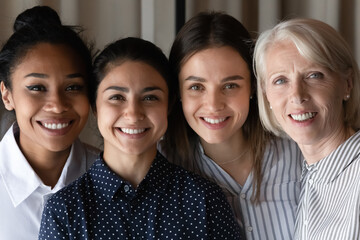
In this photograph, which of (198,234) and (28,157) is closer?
(198,234)

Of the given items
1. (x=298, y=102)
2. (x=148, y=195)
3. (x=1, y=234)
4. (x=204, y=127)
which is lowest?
(x=1, y=234)

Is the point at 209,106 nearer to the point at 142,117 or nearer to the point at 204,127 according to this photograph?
the point at 204,127

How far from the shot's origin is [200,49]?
1908 mm

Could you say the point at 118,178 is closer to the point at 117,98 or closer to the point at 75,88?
the point at 117,98

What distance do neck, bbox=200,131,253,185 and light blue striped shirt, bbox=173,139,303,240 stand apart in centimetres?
3

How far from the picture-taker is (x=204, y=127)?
192 cm

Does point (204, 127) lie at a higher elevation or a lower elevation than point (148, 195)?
higher

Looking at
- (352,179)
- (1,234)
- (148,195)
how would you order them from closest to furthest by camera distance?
(352,179)
(148,195)
(1,234)

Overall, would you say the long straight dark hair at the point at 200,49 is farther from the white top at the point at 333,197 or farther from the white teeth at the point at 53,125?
the white teeth at the point at 53,125

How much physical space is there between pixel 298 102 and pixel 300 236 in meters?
0.41

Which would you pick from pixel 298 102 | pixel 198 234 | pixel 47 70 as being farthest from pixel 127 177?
pixel 298 102

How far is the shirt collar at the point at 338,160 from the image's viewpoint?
1.72 metres

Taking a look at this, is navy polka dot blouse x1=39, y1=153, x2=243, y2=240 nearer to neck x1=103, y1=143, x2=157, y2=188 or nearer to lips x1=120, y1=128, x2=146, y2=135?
neck x1=103, y1=143, x2=157, y2=188

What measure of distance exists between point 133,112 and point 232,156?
475 millimetres
